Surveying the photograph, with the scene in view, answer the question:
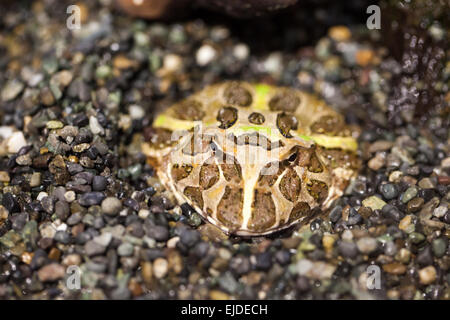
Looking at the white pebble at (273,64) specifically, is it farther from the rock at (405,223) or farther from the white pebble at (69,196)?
the white pebble at (69,196)

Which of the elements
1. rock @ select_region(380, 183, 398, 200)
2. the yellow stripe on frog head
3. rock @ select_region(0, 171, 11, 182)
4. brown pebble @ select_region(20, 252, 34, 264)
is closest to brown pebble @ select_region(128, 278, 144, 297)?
brown pebble @ select_region(20, 252, 34, 264)

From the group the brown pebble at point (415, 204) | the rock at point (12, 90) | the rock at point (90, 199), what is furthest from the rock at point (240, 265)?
the rock at point (12, 90)

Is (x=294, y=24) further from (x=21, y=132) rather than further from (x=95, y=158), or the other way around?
(x=21, y=132)

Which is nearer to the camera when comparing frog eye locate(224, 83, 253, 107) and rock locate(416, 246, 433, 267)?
rock locate(416, 246, 433, 267)

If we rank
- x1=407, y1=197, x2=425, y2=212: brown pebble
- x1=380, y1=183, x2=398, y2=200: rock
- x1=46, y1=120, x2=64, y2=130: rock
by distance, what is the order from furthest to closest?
x1=46, y1=120, x2=64, y2=130: rock, x1=380, y1=183, x2=398, y2=200: rock, x1=407, y1=197, x2=425, y2=212: brown pebble

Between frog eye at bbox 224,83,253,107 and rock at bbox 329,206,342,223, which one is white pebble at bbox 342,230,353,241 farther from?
frog eye at bbox 224,83,253,107
